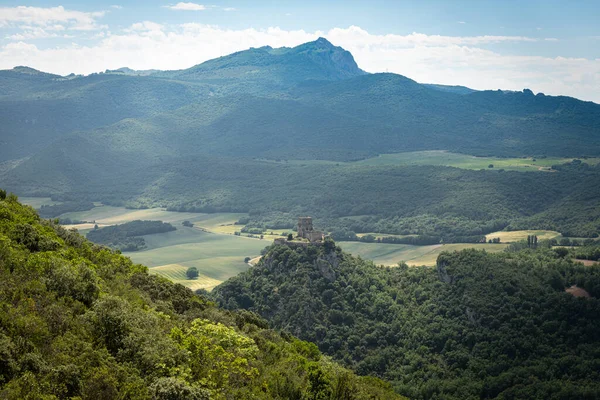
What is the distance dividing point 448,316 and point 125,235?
11778 centimetres

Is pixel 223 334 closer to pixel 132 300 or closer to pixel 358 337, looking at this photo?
pixel 132 300

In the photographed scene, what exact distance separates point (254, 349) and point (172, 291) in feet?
45.7

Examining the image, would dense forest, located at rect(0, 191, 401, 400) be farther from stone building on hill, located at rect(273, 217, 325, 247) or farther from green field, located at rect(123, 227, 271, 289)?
green field, located at rect(123, 227, 271, 289)

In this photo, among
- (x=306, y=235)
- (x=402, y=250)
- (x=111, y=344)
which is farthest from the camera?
(x=402, y=250)

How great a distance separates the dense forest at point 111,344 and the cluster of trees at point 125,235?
11992cm

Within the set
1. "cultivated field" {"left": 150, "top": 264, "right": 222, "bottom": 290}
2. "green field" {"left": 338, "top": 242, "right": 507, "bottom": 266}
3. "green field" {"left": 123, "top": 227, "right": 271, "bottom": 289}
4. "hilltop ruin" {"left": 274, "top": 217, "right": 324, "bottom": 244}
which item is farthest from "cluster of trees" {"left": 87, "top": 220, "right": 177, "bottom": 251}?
"hilltop ruin" {"left": 274, "top": 217, "right": 324, "bottom": 244}

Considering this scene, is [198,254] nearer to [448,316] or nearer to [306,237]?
[306,237]

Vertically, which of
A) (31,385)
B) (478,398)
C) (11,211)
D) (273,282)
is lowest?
(478,398)

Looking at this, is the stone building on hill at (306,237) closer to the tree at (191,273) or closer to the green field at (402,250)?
the tree at (191,273)

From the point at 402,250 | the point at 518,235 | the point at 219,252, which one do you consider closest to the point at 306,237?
the point at 219,252

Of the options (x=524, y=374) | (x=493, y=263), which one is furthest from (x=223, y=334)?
(x=493, y=263)

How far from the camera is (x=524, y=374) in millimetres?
70188

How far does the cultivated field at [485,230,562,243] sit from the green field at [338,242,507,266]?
28.5ft

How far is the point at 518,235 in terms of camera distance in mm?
169375
